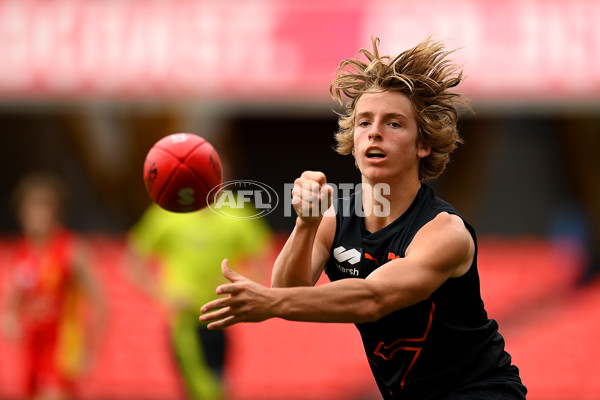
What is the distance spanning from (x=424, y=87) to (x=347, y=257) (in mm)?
848

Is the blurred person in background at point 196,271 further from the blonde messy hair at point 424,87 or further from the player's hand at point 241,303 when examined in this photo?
the player's hand at point 241,303

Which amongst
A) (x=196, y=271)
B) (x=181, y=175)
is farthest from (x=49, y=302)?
(x=181, y=175)

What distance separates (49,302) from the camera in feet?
27.1

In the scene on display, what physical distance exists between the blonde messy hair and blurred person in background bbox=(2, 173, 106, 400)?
4.99 meters

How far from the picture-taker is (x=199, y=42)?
12.5 m

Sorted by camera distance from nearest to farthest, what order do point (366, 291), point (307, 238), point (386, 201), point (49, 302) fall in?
point (366, 291)
point (307, 238)
point (386, 201)
point (49, 302)

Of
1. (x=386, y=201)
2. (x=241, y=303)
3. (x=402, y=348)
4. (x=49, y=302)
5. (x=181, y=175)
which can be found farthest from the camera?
(x=49, y=302)

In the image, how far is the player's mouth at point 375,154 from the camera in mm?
3717

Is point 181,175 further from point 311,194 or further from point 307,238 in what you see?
point 311,194

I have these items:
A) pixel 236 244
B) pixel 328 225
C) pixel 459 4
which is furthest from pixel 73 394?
pixel 459 4

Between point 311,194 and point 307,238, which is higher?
point 311,194

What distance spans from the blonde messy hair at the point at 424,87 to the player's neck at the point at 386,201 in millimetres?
191

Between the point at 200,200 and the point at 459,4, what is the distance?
873 centimetres

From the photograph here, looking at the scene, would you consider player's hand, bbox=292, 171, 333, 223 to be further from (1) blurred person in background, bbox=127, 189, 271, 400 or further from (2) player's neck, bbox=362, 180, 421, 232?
(1) blurred person in background, bbox=127, 189, 271, 400
